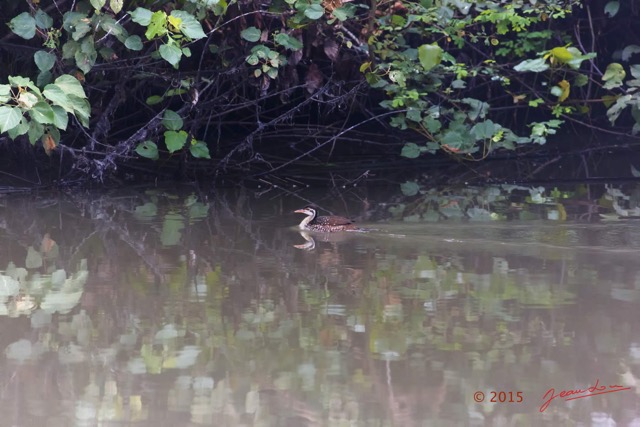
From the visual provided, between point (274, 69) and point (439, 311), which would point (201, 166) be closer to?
point (274, 69)

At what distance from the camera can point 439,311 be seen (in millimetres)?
4957

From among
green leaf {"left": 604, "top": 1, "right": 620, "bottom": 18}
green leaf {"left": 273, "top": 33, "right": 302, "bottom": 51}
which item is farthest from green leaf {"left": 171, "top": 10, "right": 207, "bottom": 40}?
green leaf {"left": 604, "top": 1, "right": 620, "bottom": 18}

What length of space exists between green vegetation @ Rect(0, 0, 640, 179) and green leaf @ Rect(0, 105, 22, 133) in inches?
14.4

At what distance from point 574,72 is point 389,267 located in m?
5.73

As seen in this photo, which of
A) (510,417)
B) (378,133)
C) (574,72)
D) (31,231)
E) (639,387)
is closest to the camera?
(510,417)

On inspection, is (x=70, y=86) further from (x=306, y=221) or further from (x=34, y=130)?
(x=306, y=221)

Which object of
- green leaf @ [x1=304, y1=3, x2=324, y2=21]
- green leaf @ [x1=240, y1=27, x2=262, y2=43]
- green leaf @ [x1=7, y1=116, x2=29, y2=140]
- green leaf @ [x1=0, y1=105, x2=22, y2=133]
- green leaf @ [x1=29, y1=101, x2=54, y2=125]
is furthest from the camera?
green leaf @ [x1=240, y1=27, x2=262, y2=43]

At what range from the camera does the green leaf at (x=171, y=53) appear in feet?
26.2

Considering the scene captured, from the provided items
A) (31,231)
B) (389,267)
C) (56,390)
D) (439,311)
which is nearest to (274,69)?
(31,231)

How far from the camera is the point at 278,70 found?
33.1 ft

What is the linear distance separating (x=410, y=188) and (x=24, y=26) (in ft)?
14.4

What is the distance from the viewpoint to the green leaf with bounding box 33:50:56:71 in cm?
819

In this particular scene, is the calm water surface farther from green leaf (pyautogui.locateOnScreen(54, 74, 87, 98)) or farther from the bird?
green leaf (pyautogui.locateOnScreen(54, 74, 87, 98))

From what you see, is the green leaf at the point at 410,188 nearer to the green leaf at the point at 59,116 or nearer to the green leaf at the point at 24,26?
the green leaf at the point at 59,116
